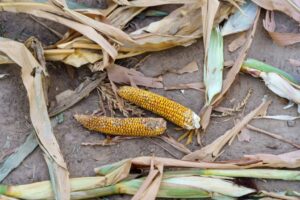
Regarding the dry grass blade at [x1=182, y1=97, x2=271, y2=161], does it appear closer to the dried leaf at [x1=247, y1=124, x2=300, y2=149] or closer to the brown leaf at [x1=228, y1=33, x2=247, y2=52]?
the dried leaf at [x1=247, y1=124, x2=300, y2=149]

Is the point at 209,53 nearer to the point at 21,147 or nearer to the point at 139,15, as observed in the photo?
the point at 139,15

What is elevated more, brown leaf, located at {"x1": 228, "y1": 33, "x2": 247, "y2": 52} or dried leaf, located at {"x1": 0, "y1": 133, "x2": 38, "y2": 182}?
brown leaf, located at {"x1": 228, "y1": 33, "x2": 247, "y2": 52}

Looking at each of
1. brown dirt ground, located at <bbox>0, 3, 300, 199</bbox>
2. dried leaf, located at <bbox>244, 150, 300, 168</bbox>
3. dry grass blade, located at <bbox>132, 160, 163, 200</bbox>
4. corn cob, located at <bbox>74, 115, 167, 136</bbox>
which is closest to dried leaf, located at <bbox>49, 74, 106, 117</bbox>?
brown dirt ground, located at <bbox>0, 3, 300, 199</bbox>

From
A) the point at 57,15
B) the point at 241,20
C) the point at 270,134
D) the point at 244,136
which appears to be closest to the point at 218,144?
the point at 244,136

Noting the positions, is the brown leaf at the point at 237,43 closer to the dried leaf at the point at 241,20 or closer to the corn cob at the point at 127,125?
the dried leaf at the point at 241,20

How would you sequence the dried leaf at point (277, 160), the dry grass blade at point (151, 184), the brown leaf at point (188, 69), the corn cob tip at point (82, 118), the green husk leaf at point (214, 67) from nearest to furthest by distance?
the dry grass blade at point (151, 184) < the dried leaf at point (277, 160) < the corn cob tip at point (82, 118) < the green husk leaf at point (214, 67) < the brown leaf at point (188, 69)

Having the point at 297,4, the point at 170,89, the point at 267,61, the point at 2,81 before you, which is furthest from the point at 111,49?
the point at 297,4

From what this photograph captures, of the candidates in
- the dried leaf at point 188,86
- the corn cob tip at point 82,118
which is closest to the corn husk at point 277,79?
the dried leaf at point 188,86

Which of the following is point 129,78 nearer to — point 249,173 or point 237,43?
point 237,43
